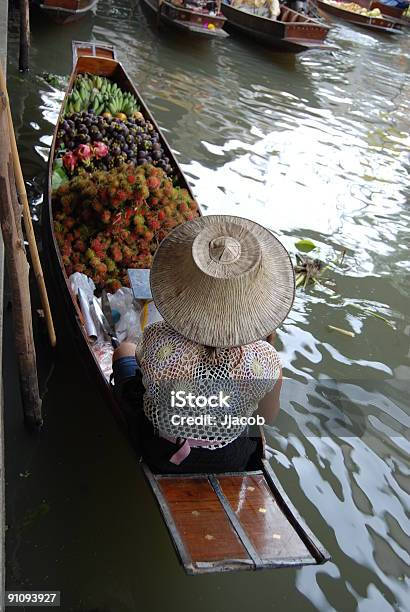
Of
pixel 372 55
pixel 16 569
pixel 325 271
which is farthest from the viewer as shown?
pixel 372 55

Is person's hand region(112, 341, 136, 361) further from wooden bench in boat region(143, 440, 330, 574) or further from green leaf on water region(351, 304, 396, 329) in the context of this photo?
green leaf on water region(351, 304, 396, 329)

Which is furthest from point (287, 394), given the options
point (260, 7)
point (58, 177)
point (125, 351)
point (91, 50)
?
point (260, 7)

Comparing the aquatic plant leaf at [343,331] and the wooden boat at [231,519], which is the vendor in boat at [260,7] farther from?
the wooden boat at [231,519]

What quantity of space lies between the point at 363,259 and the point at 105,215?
2477mm

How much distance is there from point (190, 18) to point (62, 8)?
2.02 metres

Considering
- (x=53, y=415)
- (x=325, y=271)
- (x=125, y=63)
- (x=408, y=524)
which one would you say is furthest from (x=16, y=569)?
(x=125, y=63)

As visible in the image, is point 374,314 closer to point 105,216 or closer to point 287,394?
point 287,394

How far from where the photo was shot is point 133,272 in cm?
334

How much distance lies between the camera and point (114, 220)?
343 cm

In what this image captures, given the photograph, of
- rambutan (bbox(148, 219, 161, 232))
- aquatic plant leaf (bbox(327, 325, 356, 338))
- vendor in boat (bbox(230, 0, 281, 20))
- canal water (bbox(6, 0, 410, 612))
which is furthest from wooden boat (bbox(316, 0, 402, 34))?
rambutan (bbox(148, 219, 161, 232))

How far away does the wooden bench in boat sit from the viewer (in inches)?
80.4

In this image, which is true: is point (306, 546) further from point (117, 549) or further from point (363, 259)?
point (363, 259)

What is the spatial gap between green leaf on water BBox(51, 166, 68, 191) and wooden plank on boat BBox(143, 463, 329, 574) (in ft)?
7.76

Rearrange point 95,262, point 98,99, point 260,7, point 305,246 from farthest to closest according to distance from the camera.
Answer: point 260,7 → point 98,99 → point 305,246 → point 95,262
